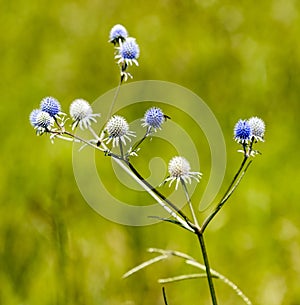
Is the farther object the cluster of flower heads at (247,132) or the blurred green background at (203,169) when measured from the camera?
the blurred green background at (203,169)

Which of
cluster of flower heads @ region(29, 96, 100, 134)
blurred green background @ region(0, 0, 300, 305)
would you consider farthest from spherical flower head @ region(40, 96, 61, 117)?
blurred green background @ region(0, 0, 300, 305)

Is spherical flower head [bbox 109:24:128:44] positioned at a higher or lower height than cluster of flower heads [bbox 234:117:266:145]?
higher

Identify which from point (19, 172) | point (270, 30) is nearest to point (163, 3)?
point (270, 30)

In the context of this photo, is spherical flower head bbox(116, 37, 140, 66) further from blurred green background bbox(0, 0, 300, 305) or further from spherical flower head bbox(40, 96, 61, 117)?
blurred green background bbox(0, 0, 300, 305)

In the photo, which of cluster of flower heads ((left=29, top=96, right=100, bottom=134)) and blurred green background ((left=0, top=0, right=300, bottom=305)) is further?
blurred green background ((left=0, top=0, right=300, bottom=305))

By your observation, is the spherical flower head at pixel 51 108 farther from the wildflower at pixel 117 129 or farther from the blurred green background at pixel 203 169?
the blurred green background at pixel 203 169

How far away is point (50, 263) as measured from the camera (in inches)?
40.8

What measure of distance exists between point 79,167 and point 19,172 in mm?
109

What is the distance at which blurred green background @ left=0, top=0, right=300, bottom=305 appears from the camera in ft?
3.26

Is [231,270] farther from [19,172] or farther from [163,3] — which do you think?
[163,3]

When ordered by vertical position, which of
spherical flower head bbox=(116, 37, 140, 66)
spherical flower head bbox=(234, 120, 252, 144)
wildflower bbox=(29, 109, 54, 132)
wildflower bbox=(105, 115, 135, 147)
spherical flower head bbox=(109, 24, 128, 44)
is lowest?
spherical flower head bbox=(234, 120, 252, 144)

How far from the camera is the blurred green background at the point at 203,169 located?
995 mm

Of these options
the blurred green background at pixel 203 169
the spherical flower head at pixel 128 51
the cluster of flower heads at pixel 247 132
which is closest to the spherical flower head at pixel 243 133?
the cluster of flower heads at pixel 247 132

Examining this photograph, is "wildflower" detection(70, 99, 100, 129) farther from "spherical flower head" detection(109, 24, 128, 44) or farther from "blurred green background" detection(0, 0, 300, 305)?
"blurred green background" detection(0, 0, 300, 305)
